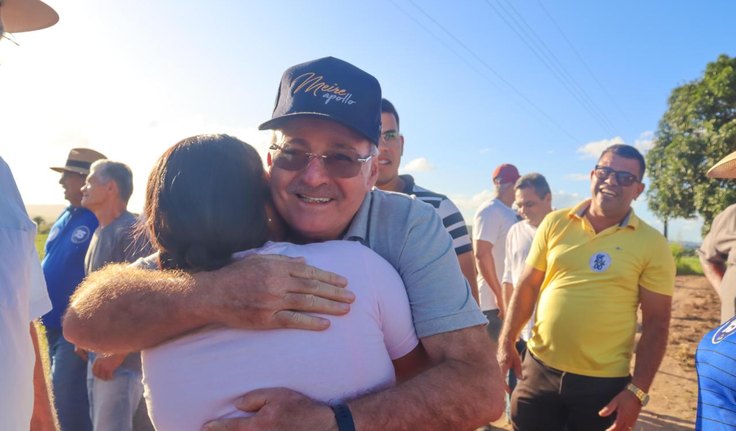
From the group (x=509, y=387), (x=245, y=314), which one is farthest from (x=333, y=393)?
(x=509, y=387)

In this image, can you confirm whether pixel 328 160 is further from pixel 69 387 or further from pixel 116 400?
pixel 69 387

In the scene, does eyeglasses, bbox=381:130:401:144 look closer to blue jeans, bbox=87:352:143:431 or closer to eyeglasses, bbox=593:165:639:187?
eyeglasses, bbox=593:165:639:187

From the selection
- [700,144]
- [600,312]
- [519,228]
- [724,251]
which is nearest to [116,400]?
[600,312]

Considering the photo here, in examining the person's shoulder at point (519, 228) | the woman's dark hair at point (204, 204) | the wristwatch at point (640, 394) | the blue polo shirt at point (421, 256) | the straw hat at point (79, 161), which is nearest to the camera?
the woman's dark hair at point (204, 204)

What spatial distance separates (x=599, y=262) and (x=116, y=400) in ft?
11.7

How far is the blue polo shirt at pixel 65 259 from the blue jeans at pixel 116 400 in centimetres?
95

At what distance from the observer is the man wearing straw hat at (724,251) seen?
3525mm

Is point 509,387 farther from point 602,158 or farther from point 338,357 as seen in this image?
point 338,357

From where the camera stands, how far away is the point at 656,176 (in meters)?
26.6

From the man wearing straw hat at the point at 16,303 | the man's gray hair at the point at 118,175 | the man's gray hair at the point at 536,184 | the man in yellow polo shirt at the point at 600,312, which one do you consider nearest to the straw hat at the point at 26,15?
the man wearing straw hat at the point at 16,303

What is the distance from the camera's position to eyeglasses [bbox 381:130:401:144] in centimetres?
331

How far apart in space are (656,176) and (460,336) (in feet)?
97.4

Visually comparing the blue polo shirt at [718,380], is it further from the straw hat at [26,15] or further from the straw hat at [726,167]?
the straw hat at [26,15]

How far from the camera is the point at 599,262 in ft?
11.1
